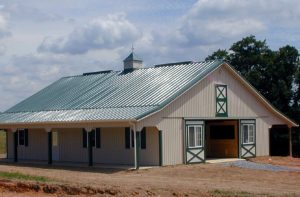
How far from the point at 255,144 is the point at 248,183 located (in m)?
13.5

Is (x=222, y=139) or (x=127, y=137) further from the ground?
(x=127, y=137)

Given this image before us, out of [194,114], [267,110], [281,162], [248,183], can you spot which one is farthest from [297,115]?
[248,183]

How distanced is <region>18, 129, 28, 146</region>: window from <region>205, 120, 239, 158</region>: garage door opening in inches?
443

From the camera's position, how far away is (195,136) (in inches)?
1198

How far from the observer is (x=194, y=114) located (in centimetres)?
3047

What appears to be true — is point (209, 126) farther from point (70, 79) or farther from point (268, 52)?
point (268, 52)

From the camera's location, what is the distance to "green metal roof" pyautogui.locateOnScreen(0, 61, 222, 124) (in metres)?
29.3

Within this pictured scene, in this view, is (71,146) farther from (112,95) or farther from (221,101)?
(221,101)

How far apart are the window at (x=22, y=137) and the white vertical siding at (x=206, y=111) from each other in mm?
11778

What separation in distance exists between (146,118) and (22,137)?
42.0 feet

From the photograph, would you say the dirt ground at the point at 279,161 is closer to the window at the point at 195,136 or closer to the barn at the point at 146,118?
the barn at the point at 146,118

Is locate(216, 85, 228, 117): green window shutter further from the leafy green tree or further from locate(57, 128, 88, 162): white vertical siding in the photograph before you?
the leafy green tree

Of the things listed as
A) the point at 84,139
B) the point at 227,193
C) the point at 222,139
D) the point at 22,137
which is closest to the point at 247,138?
the point at 222,139

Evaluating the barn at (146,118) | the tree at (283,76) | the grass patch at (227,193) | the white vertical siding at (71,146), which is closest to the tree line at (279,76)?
the tree at (283,76)
